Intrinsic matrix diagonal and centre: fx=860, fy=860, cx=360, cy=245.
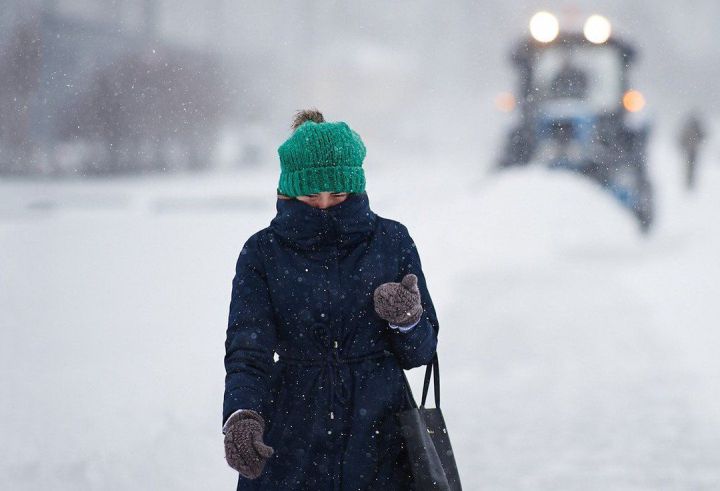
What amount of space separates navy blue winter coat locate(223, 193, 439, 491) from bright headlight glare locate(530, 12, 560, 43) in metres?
10.1

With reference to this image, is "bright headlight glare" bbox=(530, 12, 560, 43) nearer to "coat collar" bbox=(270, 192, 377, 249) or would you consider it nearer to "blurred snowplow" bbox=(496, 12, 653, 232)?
"blurred snowplow" bbox=(496, 12, 653, 232)

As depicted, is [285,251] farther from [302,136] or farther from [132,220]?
[132,220]

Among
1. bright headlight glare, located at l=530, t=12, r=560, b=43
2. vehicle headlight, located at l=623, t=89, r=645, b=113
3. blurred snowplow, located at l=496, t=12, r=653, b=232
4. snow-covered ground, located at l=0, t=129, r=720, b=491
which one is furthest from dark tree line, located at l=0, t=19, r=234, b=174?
vehicle headlight, located at l=623, t=89, r=645, b=113

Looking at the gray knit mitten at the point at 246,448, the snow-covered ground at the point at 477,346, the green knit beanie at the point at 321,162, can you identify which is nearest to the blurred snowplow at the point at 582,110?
the snow-covered ground at the point at 477,346

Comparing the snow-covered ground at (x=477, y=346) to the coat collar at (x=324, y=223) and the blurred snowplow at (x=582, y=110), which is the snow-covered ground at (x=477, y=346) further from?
the coat collar at (x=324, y=223)

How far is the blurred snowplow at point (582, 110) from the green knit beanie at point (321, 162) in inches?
396

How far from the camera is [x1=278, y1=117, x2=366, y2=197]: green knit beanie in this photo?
1.95m

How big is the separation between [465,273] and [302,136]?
703cm

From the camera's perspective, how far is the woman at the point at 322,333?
196 centimetres

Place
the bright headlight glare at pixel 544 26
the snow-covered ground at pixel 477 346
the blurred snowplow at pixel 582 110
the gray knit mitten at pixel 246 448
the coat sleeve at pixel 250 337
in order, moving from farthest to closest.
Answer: the blurred snowplow at pixel 582 110 < the bright headlight glare at pixel 544 26 < the snow-covered ground at pixel 477 346 < the coat sleeve at pixel 250 337 < the gray knit mitten at pixel 246 448

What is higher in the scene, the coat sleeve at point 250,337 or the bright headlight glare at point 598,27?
the bright headlight glare at point 598,27

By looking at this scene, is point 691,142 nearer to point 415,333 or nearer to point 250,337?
point 415,333

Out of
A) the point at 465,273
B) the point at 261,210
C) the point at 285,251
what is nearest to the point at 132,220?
the point at 261,210

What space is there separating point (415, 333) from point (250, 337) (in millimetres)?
375
